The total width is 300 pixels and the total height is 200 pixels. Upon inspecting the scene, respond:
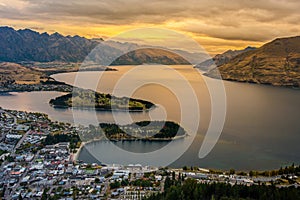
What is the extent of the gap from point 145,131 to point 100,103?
6.19 meters

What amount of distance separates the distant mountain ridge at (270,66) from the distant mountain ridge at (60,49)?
38.3ft

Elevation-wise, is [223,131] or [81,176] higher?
[223,131]

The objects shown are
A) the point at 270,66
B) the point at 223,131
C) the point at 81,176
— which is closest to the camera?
the point at 81,176

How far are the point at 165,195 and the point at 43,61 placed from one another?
6242cm

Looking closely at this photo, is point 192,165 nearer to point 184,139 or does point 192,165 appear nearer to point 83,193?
point 184,139

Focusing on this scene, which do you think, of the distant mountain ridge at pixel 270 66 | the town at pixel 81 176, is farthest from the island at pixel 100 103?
the distant mountain ridge at pixel 270 66

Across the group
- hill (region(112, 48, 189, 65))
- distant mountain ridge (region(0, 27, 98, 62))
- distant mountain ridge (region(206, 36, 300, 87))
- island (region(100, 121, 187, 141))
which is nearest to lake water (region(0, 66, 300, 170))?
island (region(100, 121, 187, 141))

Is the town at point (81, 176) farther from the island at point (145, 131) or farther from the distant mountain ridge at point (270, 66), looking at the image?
the distant mountain ridge at point (270, 66)

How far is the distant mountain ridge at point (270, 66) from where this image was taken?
3434 centimetres

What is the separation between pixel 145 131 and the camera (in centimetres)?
1313

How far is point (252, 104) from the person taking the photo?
21.0m

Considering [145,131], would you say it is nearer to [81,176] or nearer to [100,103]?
[81,176]

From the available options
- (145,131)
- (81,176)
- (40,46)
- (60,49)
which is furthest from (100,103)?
(40,46)

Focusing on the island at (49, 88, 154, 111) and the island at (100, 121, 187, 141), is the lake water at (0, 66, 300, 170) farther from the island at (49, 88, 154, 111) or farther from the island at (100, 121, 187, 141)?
the island at (49, 88, 154, 111)
